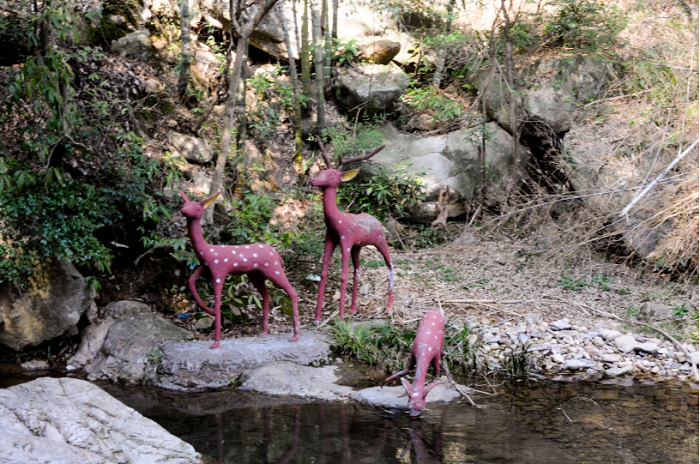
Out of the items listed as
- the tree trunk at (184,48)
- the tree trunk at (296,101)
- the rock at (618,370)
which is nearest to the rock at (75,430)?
the rock at (618,370)

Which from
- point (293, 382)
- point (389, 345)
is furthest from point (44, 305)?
point (389, 345)

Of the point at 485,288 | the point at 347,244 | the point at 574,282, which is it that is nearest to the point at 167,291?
the point at 347,244

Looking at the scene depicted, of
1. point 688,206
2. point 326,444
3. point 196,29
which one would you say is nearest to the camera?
point 326,444

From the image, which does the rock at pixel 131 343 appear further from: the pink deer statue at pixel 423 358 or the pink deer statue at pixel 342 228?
the pink deer statue at pixel 423 358

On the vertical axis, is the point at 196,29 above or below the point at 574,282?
above

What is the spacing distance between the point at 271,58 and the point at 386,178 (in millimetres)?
3331

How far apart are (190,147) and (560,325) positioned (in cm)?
550

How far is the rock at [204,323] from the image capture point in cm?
605

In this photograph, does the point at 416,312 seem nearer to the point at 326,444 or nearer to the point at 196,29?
the point at 326,444

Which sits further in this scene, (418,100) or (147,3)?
(418,100)

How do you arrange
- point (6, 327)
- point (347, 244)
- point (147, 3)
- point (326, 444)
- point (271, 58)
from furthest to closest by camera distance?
point (271, 58) → point (147, 3) → point (347, 244) → point (6, 327) → point (326, 444)

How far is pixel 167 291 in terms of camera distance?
6332 mm

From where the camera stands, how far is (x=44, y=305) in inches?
214

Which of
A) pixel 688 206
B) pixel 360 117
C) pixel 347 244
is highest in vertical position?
pixel 360 117
